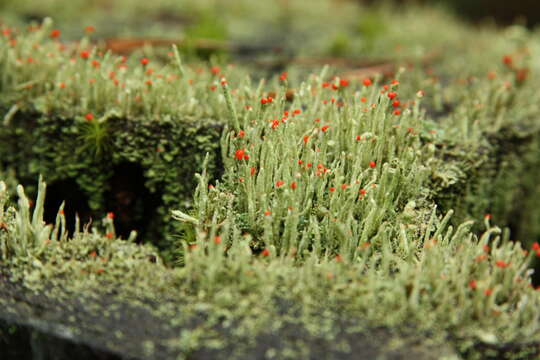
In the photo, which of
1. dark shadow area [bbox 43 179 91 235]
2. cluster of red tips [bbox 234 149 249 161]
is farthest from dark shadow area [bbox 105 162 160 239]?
cluster of red tips [bbox 234 149 249 161]

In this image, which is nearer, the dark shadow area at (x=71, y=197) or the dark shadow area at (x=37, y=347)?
the dark shadow area at (x=37, y=347)

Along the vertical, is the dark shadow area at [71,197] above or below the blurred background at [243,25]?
below

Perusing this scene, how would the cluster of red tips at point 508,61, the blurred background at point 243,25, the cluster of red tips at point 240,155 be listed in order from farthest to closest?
1. the blurred background at point 243,25
2. the cluster of red tips at point 508,61
3. the cluster of red tips at point 240,155

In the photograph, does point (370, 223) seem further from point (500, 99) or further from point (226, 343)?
A: point (500, 99)

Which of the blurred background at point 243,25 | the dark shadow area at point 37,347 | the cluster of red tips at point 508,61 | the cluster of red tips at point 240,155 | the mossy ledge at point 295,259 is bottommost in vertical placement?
the dark shadow area at point 37,347

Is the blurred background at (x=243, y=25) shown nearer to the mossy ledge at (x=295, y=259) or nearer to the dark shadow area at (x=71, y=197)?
the dark shadow area at (x=71, y=197)

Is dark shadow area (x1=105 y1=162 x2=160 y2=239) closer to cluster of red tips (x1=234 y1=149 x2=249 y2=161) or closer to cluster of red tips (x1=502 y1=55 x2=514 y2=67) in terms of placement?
cluster of red tips (x1=234 y1=149 x2=249 y2=161)

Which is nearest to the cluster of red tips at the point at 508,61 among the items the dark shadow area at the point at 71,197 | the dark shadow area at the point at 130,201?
the dark shadow area at the point at 130,201

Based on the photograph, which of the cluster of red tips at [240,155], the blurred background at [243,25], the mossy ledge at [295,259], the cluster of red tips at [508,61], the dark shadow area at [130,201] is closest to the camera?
the mossy ledge at [295,259]
